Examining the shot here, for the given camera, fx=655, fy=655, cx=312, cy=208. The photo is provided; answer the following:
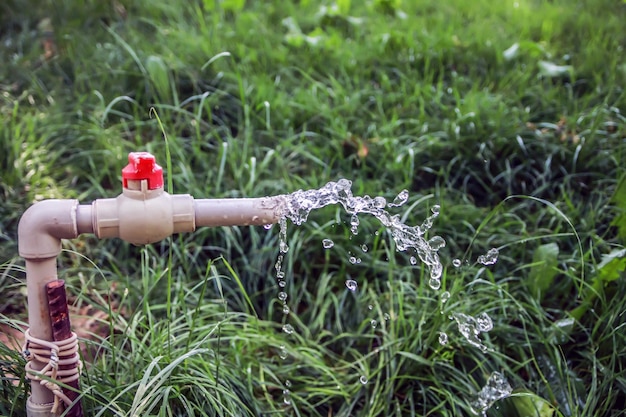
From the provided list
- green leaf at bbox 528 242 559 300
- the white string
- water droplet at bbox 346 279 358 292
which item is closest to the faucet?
the white string

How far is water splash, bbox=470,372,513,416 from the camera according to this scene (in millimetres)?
1758

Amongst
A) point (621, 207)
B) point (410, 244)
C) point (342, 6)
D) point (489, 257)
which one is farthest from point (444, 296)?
point (342, 6)

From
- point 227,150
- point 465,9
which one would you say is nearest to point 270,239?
point 227,150

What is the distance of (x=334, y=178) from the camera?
7.98 ft

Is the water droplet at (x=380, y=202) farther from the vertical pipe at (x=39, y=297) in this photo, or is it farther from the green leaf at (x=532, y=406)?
the vertical pipe at (x=39, y=297)

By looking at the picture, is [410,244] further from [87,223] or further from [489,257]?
[87,223]

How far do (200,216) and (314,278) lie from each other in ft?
3.11

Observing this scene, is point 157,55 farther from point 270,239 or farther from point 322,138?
point 270,239

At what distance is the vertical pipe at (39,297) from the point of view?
4.33 ft

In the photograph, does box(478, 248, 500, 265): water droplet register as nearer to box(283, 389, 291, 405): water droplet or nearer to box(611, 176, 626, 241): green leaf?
box(611, 176, 626, 241): green leaf

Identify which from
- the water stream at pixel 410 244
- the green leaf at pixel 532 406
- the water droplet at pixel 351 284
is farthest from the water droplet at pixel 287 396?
the green leaf at pixel 532 406

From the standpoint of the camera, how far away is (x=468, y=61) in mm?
3061

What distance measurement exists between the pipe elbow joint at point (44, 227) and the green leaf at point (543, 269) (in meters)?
1.33

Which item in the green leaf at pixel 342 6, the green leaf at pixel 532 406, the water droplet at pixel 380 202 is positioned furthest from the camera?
the green leaf at pixel 342 6
